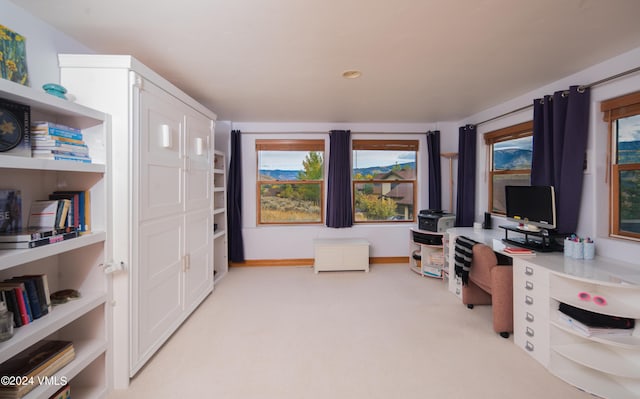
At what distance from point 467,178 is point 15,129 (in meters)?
4.67

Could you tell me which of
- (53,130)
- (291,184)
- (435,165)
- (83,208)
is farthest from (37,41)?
(435,165)

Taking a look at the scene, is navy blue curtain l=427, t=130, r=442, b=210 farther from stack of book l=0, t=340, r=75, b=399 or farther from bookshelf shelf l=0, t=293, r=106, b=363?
stack of book l=0, t=340, r=75, b=399

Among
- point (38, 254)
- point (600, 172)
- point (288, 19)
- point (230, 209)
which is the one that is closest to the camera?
point (38, 254)

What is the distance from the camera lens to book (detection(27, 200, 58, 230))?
1.45m

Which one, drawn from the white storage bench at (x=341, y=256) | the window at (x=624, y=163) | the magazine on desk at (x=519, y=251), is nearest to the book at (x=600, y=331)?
the magazine on desk at (x=519, y=251)

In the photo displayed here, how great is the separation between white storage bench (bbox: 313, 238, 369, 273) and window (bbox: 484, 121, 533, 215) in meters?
2.01

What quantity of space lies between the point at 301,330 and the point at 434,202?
3.10 m

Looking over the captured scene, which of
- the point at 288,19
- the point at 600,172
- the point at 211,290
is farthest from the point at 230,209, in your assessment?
the point at 600,172

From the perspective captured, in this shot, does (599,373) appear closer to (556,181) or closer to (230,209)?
(556,181)

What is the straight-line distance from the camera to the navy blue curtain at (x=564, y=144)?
7.59 ft

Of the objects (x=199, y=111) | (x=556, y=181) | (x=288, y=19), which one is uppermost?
(x=288, y=19)

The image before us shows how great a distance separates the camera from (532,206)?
8.75 ft

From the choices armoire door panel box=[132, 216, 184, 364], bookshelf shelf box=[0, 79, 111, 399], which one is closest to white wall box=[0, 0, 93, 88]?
bookshelf shelf box=[0, 79, 111, 399]

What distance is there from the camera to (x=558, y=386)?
176 centimetres
